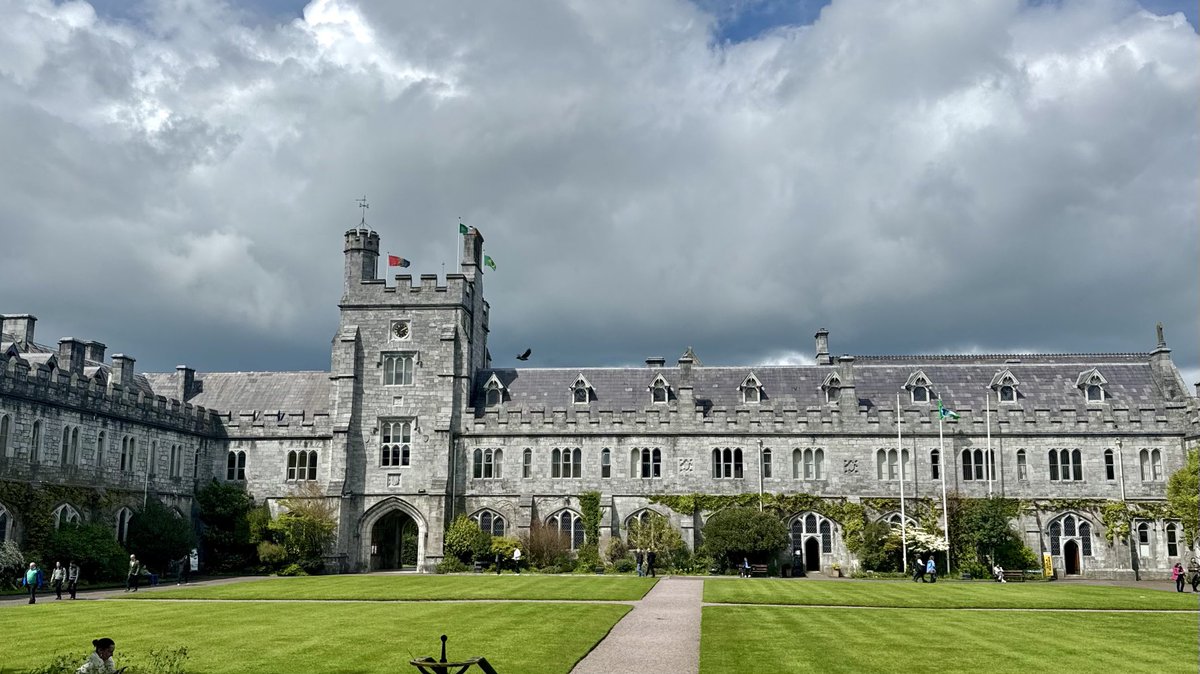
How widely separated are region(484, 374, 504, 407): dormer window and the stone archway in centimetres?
698

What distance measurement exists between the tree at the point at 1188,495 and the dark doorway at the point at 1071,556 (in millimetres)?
4662

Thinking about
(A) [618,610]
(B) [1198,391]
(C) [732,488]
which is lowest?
(A) [618,610]

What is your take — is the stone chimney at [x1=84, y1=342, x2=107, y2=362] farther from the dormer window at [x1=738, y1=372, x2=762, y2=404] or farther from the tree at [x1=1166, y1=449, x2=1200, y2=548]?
the tree at [x1=1166, y1=449, x2=1200, y2=548]

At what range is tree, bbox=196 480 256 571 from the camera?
156 ft

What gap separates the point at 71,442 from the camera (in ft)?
132

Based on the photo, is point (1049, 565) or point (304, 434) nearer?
point (1049, 565)

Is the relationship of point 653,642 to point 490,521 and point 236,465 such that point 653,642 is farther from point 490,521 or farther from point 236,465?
point 236,465

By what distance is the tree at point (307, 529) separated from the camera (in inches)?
1826

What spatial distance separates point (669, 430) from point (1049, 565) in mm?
18620

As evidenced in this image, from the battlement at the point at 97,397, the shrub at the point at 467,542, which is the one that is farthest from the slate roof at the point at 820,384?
the battlement at the point at 97,397

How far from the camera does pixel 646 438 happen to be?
50.1 m

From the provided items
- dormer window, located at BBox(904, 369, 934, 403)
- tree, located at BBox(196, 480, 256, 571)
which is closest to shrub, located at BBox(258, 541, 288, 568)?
tree, located at BBox(196, 480, 256, 571)

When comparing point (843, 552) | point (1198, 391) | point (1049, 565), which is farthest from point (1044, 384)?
point (843, 552)

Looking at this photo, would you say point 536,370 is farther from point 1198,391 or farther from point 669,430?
point 1198,391
